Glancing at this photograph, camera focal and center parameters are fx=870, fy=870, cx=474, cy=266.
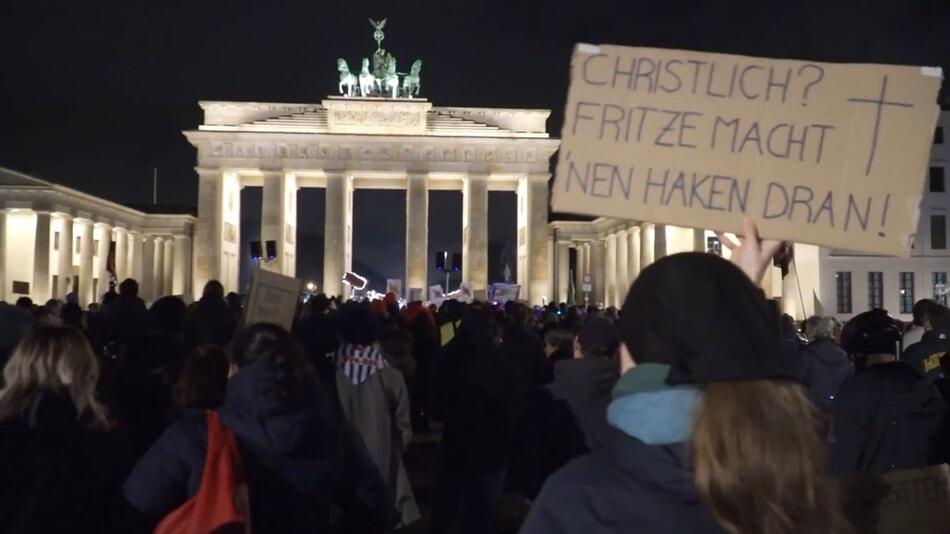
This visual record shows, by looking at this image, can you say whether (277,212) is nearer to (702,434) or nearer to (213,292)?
(213,292)

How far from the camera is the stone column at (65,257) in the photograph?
172 ft

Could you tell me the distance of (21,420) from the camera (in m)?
3.72

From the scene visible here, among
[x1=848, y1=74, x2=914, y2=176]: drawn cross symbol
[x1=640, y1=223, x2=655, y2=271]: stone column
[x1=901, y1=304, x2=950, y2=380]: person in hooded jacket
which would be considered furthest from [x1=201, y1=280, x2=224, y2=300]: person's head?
[x1=640, y1=223, x2=655, y2=271]: stone column

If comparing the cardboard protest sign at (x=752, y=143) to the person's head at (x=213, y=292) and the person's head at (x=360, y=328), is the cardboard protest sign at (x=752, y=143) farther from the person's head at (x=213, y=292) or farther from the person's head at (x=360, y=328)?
the person's head at (x=213, y=292)

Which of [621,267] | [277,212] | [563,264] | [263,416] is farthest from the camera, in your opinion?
[563,264]

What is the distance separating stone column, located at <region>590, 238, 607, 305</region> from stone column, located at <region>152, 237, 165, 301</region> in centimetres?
3299

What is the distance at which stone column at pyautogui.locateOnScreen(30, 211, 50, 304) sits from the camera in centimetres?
5025

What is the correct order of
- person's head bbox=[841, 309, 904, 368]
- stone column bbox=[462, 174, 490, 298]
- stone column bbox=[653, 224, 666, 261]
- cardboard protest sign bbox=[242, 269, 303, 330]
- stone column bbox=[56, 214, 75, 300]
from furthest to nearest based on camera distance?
stone column bbox=[56, 214, 75, 300]
stone column bbox=[462, 174, 490, 298]
stone column bbox=[653, 224, 666, 261]
cardboard protest sign bbox=[242, 269, 303, 330]
person's head bbox=[841, 309, 904, 368]

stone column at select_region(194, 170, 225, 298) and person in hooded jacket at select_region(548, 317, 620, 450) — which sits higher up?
stone column at select_region(194, 170, 225, 298)

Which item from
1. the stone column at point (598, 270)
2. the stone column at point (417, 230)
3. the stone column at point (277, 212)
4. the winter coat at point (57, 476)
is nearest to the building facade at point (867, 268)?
the stone column at point (417, 230)

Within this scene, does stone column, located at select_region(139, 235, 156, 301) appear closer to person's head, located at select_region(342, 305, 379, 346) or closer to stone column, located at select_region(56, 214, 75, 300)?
stone column, located at select_region(56, 214, 75, 300)


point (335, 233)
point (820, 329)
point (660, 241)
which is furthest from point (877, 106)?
point (335, 233)

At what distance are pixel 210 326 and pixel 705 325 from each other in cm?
722

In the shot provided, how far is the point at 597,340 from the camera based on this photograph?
218 inches
